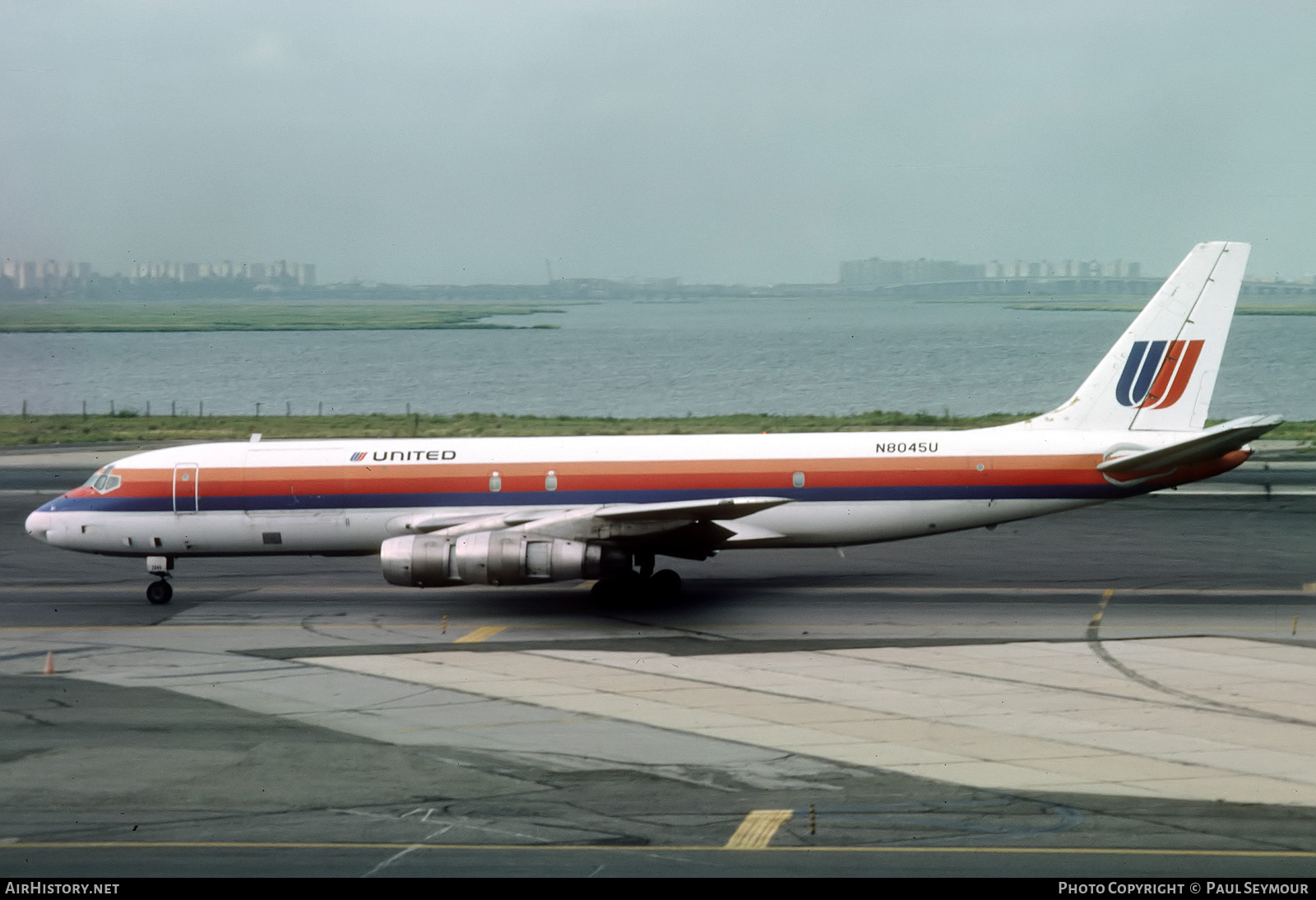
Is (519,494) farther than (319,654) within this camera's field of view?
Yes

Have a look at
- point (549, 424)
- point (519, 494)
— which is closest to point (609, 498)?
point (519, 494)

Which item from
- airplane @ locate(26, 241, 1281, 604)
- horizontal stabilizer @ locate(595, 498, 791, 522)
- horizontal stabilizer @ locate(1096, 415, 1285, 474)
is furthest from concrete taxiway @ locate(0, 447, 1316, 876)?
horizontal stabilizer @ locate(1096, 415, 1285, 474)

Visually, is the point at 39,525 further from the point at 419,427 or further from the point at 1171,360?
the point at 419,427

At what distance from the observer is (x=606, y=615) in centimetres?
2828

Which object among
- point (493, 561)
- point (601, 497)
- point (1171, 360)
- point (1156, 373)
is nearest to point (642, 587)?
point (601, 497)

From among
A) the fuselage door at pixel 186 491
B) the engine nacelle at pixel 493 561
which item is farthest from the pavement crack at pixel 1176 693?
the fuselage door at pixel 186 491

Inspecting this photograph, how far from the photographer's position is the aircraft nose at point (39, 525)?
30750 millimetres

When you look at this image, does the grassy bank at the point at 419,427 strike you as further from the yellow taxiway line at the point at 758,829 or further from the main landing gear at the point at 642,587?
the yellow taxiway line at the point at 758,829

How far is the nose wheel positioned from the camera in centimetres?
3011

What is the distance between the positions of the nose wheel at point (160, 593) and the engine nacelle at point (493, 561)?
21.6 ft

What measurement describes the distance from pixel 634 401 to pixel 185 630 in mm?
99238

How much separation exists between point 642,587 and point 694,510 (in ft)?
10.7
